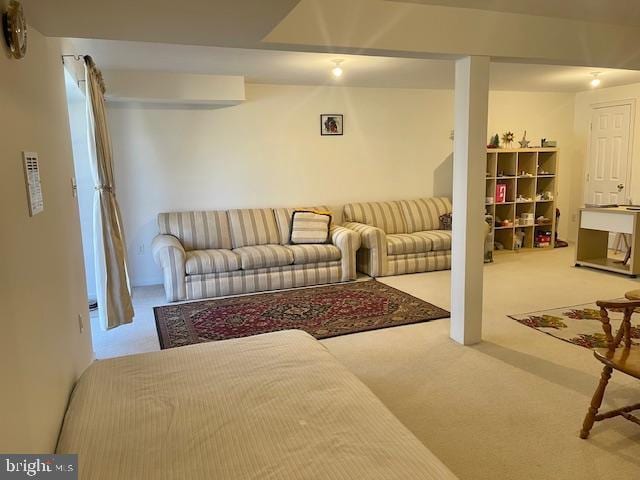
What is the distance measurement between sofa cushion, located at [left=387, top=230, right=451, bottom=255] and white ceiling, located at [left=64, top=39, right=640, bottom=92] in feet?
6.18

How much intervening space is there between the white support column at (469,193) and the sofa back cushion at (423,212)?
2831mm

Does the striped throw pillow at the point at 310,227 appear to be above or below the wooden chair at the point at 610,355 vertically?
above

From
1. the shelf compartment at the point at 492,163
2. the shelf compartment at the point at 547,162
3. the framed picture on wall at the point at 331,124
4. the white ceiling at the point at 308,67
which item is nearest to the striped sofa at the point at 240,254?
the framed picture on wall at the point at 331,124

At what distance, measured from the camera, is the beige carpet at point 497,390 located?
2.19 m

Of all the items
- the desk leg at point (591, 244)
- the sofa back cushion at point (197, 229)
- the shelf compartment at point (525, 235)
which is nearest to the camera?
the sofa back cushion at point (197, 229)

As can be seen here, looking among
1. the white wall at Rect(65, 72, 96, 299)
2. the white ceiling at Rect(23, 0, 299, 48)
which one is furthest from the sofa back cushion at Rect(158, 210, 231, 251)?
the white ceiling at Rect(23, 0, 299, 48)

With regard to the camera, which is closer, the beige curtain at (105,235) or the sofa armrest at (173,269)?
the beige curtain at (105,235)

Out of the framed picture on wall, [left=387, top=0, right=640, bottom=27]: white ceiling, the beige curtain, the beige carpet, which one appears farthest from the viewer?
the framed picture on wall

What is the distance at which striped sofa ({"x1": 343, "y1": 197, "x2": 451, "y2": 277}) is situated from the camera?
558 centimetres

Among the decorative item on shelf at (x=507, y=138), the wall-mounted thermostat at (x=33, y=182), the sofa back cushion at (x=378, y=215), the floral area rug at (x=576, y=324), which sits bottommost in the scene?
the floral area rug at (x=576, y=324)

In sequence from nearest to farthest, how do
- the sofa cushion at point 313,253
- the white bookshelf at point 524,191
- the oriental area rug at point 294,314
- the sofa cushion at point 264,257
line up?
the oriental area rug at point 294,314 < the sofa cushion at point 264,257 < the sofa cushion at point 313,253 < the white bookshelf at point 524,191

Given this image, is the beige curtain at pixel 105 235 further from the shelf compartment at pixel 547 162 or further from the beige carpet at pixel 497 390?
the shelf compartment at pixel 547 162

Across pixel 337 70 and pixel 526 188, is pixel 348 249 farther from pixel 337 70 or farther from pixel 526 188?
pixel 526 188

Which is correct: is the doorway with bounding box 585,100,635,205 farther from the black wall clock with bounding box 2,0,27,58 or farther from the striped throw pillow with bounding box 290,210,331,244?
the black wall clock with bounding box 2,0,27,58
